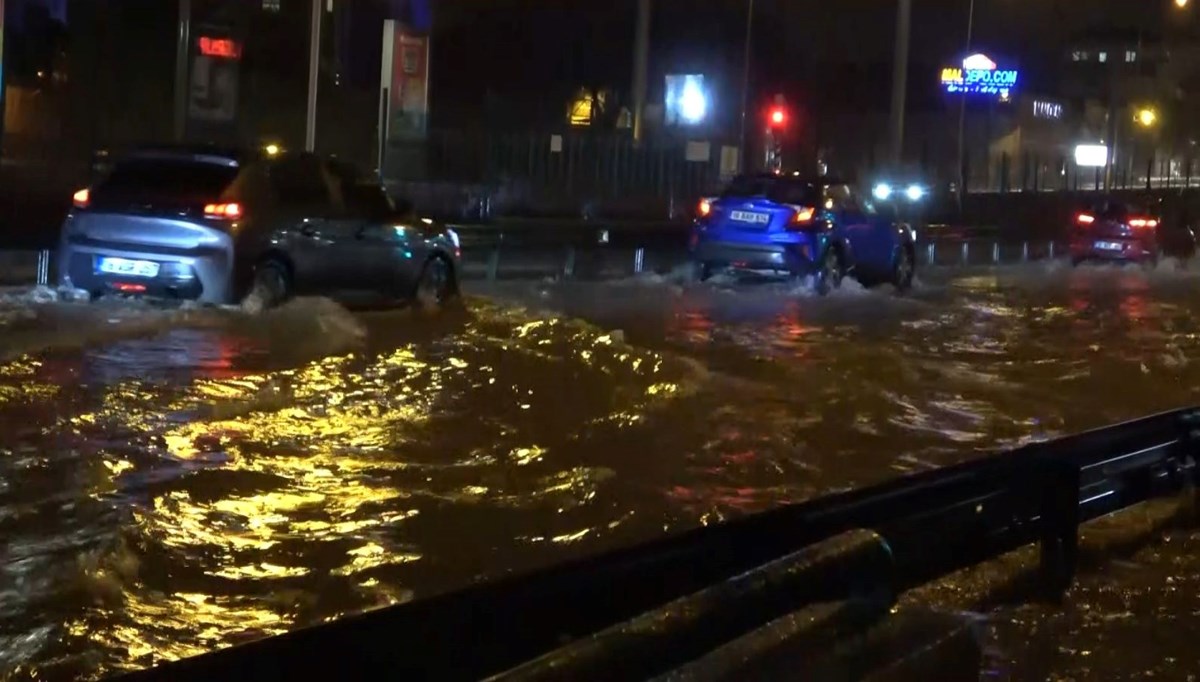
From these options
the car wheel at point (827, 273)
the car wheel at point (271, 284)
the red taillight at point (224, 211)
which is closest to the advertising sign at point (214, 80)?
the car wheel at point (827, 273)

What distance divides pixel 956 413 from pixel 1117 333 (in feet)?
26.4

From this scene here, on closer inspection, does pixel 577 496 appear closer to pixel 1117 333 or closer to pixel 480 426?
pixel 480 426

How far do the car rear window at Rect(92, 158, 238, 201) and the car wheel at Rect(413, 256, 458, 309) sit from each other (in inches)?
116

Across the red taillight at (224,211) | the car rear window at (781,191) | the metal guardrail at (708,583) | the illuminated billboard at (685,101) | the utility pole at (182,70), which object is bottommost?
the metal guardrail at (708,583)

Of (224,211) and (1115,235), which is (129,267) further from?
(1115,235)

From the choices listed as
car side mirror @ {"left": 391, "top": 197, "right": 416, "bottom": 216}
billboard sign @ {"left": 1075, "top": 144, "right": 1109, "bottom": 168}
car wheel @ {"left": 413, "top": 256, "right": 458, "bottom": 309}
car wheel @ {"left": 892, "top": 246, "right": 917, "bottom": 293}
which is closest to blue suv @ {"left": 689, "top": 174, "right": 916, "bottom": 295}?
car wheel @ {"left": 892, "top": 246, "right": 917, "bottom": 293}

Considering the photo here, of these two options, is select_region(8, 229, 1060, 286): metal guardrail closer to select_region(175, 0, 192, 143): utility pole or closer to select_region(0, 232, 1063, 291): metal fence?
select_region(0, 232, 1063, 291): metal fence

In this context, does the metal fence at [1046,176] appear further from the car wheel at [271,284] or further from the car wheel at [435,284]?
the car wheel at [271,284]

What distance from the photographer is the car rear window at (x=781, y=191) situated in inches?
877

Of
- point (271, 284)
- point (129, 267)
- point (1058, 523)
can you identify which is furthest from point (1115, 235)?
point (1058, 523)

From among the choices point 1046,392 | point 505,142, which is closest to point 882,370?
point 1046,392

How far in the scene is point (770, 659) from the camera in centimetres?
438

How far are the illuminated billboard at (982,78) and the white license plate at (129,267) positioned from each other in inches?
2146

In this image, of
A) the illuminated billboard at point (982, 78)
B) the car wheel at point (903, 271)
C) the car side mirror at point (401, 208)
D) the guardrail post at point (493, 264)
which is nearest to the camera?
the car side mirror at point (401, 208)
